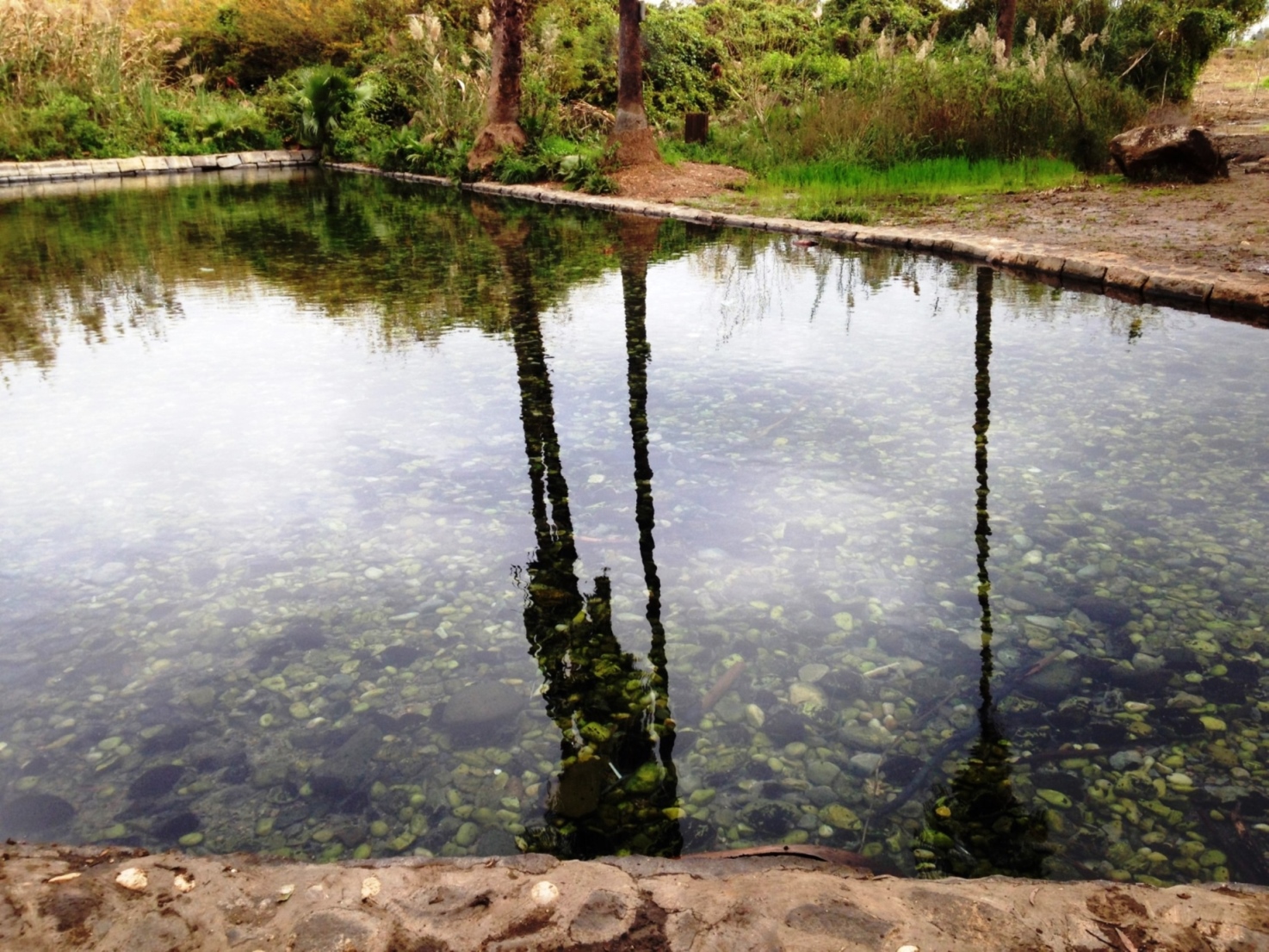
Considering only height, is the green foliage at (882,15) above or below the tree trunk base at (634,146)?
above

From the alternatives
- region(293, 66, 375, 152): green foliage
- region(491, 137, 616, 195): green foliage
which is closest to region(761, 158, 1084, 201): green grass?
region(491, 137, 616, 195): green foliage

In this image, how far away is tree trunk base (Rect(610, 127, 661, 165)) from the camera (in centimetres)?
1241

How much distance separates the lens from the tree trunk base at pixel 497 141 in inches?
539

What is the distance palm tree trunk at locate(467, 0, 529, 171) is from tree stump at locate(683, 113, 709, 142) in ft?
8.35

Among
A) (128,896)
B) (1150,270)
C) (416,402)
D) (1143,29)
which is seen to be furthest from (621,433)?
(1143,29)

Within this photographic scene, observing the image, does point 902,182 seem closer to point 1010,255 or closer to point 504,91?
point 1010,255

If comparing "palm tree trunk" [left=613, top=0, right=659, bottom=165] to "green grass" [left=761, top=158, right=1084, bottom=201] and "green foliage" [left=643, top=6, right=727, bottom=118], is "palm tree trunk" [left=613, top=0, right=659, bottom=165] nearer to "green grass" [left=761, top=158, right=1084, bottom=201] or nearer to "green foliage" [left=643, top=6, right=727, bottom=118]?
"green grass" [left=761, top=158, right=1084, bottom=201]

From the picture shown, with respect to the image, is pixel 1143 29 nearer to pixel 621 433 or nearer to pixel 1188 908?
pixel 621 433

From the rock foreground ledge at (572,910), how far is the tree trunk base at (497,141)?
13196mm

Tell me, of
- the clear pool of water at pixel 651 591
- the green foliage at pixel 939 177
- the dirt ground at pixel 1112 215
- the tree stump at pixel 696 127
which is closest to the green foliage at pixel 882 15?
the tree stump at pixel 696 127

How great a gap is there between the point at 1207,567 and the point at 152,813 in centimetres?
278

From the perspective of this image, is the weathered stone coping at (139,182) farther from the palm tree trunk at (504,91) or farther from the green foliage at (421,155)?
the palm tree trunk at (504,91)

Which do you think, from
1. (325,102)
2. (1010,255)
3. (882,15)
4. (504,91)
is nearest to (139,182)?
(325,102)

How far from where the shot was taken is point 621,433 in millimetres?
3932
